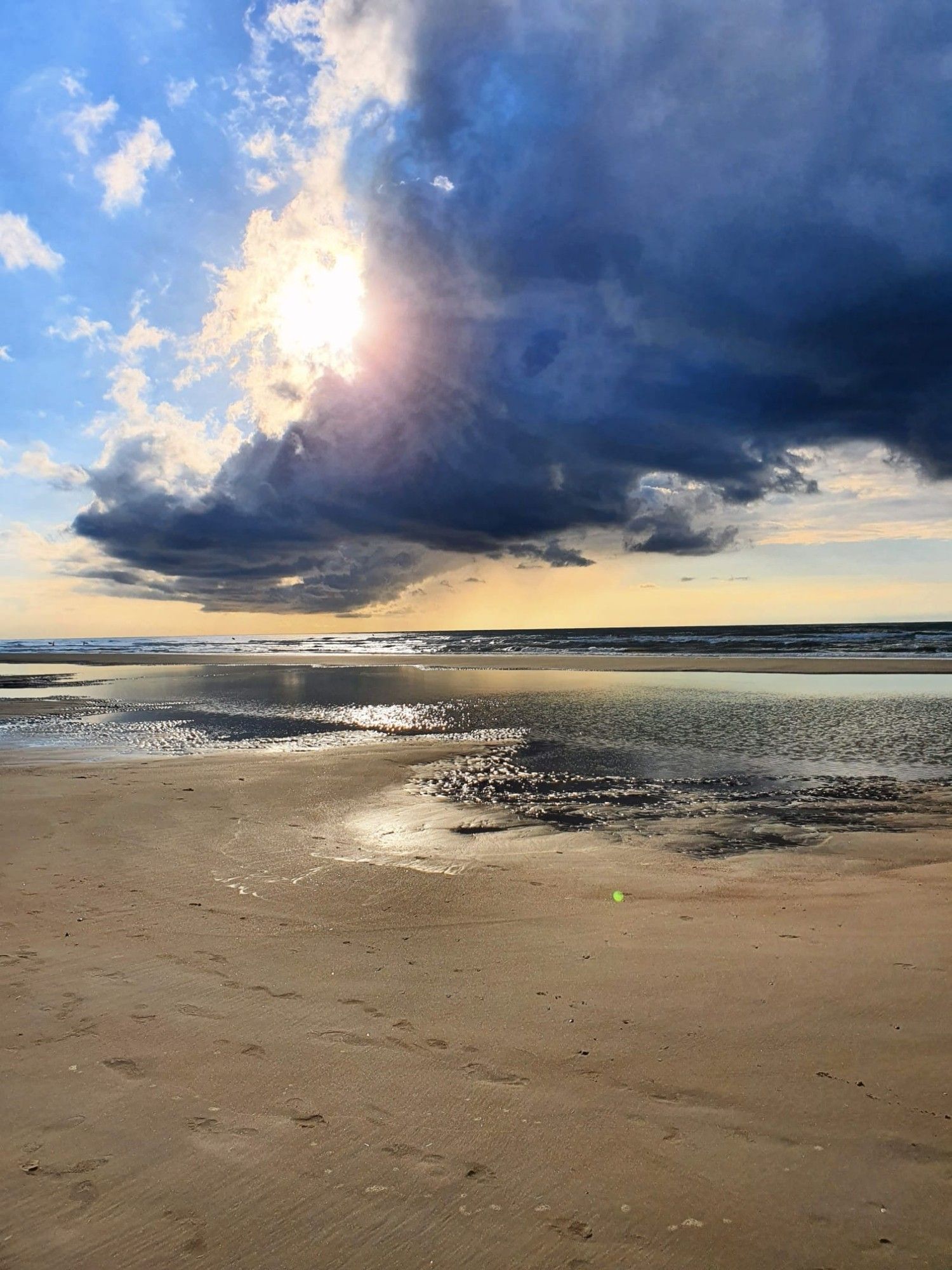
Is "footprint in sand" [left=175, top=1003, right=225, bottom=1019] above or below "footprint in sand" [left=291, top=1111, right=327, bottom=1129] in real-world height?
above

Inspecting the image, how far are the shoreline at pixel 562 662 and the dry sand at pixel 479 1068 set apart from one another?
112ft

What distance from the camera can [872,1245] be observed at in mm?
3461

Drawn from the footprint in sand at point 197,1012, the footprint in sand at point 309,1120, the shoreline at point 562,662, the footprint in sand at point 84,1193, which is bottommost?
the footprint in sand at point 84,1193

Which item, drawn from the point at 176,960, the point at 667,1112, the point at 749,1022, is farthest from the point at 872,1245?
the point at 176,960

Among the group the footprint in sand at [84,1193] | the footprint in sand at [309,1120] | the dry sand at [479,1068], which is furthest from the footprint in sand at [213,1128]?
the footprint in sand at [84,1193]

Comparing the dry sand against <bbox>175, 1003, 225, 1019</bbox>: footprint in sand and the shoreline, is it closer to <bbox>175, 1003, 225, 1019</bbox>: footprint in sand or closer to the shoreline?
<bbox>175, 1003, 225, 1019</bbox>: footprint in sand

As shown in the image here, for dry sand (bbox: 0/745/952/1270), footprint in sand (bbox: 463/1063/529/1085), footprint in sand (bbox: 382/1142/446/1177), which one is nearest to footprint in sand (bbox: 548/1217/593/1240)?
dry sand (bbox: 0/745/952/1270)

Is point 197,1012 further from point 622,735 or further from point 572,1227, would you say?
point 622,735

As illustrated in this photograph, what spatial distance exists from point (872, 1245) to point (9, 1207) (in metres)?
4.18

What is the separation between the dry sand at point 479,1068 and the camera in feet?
11.8

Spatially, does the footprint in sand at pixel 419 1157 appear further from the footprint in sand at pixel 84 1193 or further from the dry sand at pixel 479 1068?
the footprint in sand at pixel 84 1193

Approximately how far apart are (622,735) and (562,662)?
3462 cm

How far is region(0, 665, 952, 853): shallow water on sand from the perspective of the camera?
12.2m

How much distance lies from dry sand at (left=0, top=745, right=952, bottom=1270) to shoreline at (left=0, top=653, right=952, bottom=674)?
3424 cm
